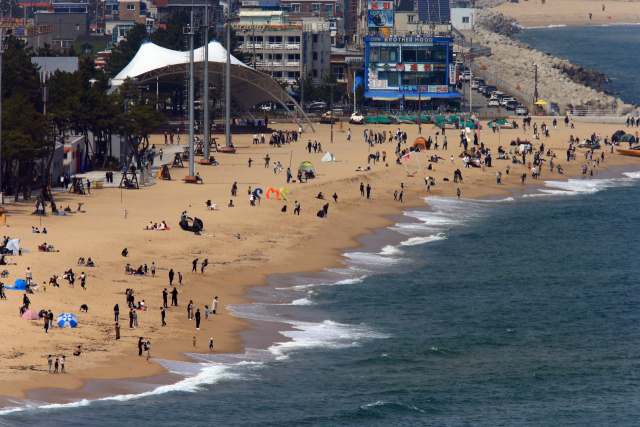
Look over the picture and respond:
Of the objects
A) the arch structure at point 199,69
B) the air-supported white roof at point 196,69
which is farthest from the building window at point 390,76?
the air-supported white roof at point 196,69

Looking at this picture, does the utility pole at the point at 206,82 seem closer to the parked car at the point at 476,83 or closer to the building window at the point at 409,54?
the building window at the point at 409,54

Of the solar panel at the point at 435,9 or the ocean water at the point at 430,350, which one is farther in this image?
the solar panel at the point at 435,9

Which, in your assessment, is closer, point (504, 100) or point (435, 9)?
point (504, 100)

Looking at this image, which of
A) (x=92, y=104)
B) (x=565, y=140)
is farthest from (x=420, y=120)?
(x=92, y=104)

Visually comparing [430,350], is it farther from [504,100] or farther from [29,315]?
[504,100]

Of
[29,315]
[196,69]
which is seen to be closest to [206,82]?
[196,69]

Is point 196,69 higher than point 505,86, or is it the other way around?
point 505,86

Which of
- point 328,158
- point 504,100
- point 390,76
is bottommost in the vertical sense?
point 328,158
